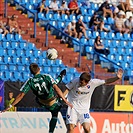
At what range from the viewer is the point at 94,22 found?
23594 mm

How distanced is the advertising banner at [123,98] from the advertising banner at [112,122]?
153cm

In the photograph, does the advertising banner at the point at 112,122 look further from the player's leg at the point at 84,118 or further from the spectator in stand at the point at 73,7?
the spectator in stand at the point at 73,7

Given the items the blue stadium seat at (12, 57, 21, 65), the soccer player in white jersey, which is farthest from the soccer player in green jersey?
the blue stadium seat at (12, 57, 21, 65)

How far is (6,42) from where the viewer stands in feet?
69.6

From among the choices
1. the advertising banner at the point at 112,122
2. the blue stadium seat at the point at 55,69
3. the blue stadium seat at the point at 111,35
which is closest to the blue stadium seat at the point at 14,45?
the blue stadium seat at the point at 55,69

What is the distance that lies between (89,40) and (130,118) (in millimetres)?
6845

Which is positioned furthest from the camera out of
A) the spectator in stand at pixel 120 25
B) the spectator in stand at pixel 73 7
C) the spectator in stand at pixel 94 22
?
the spectator in stand at pixel 120 25

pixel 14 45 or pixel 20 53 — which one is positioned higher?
pixel 14 45

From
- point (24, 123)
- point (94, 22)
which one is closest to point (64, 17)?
point (94, 22)

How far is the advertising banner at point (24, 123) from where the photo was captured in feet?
51.4

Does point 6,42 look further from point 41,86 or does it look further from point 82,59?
point 41,86

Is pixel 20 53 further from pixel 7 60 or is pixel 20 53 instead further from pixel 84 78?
Answer: pixel 84 78

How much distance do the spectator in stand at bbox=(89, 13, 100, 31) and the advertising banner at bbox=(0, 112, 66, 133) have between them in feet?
27.3

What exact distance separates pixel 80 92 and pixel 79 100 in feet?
0.76
